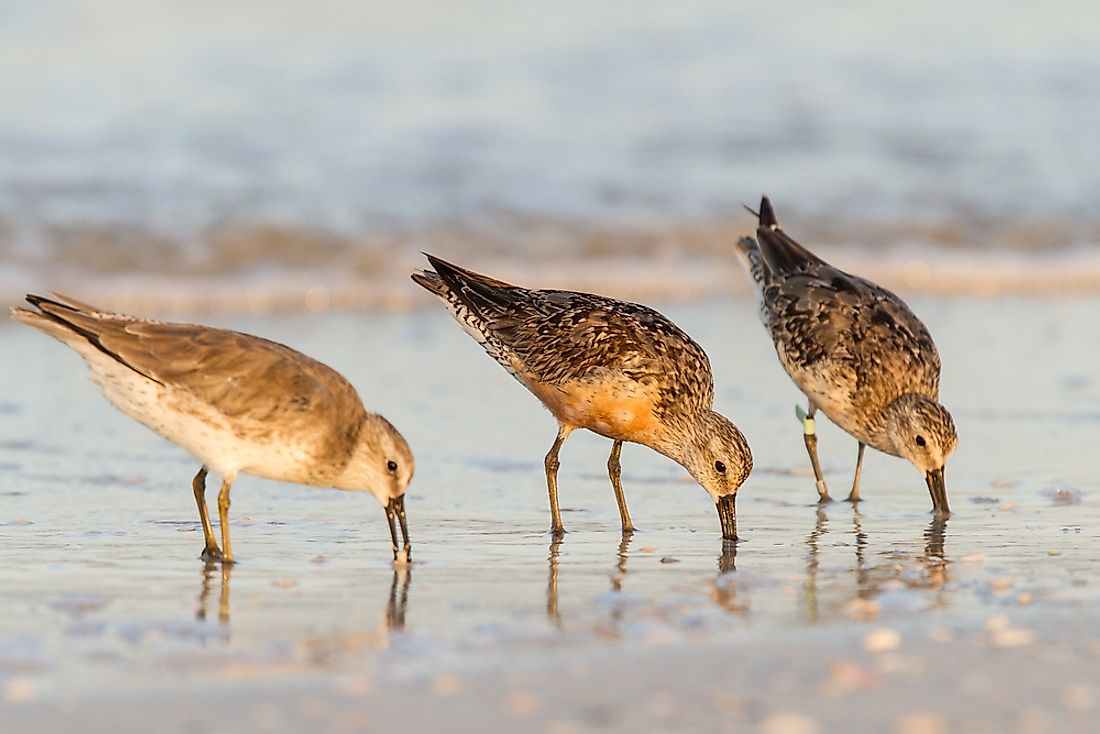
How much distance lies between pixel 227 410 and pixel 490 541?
1.16 meters

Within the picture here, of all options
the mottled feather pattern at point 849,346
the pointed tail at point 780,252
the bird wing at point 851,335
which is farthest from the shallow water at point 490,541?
the pointed tail at point 780,252

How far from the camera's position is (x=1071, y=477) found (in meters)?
7.95

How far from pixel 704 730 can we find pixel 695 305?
864cm

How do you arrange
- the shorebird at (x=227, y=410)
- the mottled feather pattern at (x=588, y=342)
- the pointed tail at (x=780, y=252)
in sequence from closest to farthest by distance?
1. the shorebird at (x=227, y=410)
2. the mottled feather pattern at (x=588, y=342)
3. the pointed tail at (x=780, y=252)

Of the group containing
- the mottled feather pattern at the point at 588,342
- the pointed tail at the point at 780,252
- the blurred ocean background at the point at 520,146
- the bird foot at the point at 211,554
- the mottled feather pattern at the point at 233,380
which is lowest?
the bird foot at the point at 211,554

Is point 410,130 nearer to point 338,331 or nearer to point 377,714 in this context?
point 338,331

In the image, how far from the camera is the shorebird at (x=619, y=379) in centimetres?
746

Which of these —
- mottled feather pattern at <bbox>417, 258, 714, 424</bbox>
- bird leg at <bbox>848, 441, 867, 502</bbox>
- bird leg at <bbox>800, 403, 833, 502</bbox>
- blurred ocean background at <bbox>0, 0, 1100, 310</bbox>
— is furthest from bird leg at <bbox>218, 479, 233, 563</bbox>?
blurred ocean background at <bbox>0, 0, 1100, 310</bbox>

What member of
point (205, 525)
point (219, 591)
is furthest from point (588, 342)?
point (219, 591)

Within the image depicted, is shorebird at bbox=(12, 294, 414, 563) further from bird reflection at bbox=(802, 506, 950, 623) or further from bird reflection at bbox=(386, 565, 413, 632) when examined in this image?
bird reflection at bbox=(802, 506, 950, 623)

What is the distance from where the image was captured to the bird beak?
6.38 m

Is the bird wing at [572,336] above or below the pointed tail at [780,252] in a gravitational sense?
below

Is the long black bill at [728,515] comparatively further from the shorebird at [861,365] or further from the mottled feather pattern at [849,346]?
the mottled feather pattern at [849,346]

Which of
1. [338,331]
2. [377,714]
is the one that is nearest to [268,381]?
[377,714]
